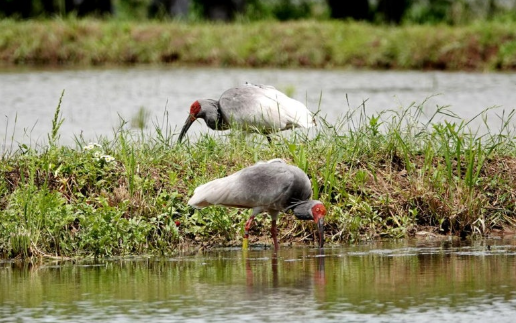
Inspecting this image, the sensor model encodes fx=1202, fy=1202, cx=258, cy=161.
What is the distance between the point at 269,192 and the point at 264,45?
16.8 meters

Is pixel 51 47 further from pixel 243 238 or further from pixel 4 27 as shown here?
pixel 243 238

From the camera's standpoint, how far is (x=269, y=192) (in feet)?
27.7

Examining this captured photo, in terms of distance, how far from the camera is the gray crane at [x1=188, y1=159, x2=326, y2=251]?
845 centimetres

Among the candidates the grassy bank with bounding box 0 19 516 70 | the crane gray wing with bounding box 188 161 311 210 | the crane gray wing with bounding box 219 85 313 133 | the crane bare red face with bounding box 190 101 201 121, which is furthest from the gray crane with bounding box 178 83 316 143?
the grassy bank with bounding box 0 19 516 70

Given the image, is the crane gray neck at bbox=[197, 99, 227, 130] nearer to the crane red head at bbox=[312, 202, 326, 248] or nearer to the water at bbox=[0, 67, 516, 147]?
the water at bbox=[0, 67, 516, 147]

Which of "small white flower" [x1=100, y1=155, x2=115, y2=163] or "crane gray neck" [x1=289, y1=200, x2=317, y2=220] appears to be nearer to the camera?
"crane gray neck" [x1=289, y1=200, x2=317, y2=220]

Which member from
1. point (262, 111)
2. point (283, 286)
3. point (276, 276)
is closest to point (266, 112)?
point (262, 111)

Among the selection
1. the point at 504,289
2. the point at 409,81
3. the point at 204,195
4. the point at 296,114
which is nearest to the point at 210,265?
the point at 204,195

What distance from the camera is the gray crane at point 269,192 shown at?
8445 millimetres

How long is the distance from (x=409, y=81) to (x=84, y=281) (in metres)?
13.9

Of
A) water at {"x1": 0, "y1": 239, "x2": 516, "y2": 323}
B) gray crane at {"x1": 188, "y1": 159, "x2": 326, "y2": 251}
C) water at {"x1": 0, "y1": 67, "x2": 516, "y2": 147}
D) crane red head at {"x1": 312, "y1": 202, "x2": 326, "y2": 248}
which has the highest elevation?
water at {"x1": 0, "y1": 67, "x2": 516, "y2": 147}

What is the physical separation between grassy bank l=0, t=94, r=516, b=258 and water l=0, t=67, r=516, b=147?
164 inches

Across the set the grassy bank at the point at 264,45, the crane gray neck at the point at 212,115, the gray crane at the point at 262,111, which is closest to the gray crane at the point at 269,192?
the gray crane at the point at 262,111

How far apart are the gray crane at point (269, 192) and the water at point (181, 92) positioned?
17.9ft
